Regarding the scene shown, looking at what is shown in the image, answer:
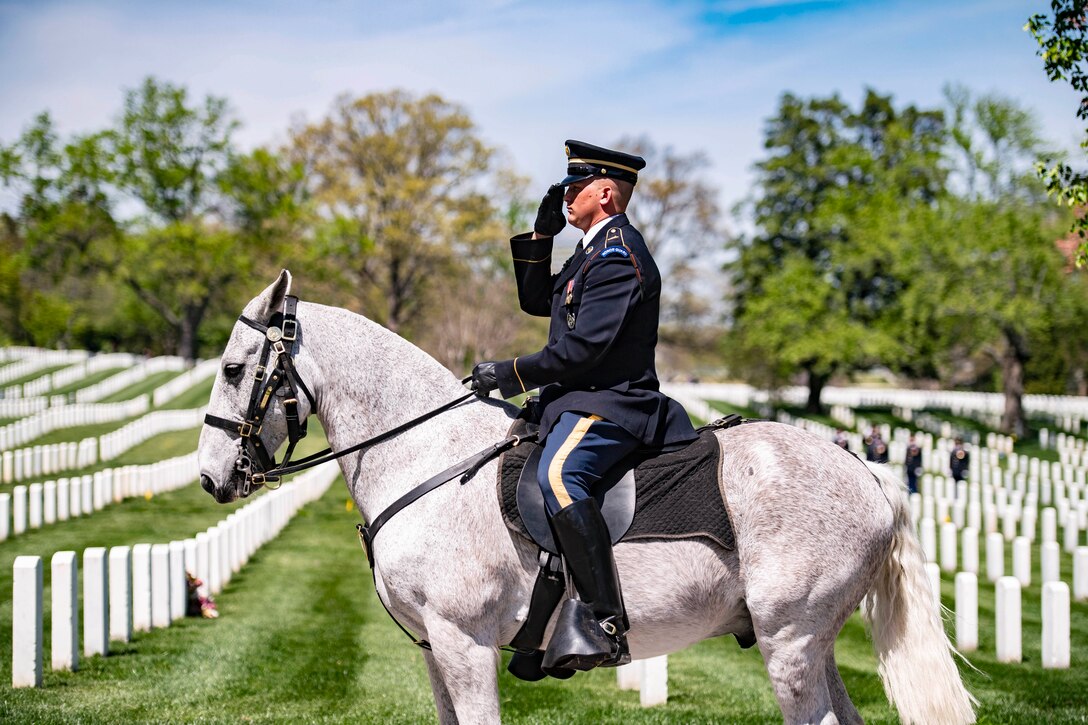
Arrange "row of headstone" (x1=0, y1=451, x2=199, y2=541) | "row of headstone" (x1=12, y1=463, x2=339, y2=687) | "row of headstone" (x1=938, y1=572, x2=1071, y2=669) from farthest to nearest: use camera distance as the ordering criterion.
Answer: "row of headstone" (x1=0, y1=451, x2=199, y2=541)
"row of headstone" (x1=938, y1=572, x2=1071, y2=669)
"row of headstone" (x1=12, y1=463, x2=339, y2=687)

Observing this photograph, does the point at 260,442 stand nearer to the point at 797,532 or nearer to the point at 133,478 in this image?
the point at 797,532

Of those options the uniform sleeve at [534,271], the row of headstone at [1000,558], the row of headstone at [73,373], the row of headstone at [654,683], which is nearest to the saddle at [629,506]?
the uniform sleeve at [534,271]

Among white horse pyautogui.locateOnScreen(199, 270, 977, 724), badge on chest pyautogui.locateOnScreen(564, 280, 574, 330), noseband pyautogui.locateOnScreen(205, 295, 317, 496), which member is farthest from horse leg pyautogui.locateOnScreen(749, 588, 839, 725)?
noseband pyautogui.locateOnScreen(205, 295, 317, 496)

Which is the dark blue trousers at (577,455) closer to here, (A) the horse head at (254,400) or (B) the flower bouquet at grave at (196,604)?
(A) the horse head at (254,400)

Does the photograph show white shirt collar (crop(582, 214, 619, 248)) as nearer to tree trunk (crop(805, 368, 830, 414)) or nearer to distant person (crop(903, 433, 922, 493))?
distant person (crop(903, 433, 922, 493))

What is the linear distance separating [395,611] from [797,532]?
2022 mm

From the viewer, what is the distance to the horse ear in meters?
4.79

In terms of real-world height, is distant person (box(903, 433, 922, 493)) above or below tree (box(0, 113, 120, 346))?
below

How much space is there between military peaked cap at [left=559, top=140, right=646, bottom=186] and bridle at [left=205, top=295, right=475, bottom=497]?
144 cm

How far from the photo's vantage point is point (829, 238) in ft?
169

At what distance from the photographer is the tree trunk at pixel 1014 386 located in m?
41.8

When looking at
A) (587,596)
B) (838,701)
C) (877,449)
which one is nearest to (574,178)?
(587,596)

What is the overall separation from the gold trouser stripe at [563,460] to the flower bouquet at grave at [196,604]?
9.41 metres

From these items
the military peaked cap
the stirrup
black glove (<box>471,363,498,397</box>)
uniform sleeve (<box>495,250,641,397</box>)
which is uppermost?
the military peaked cap
